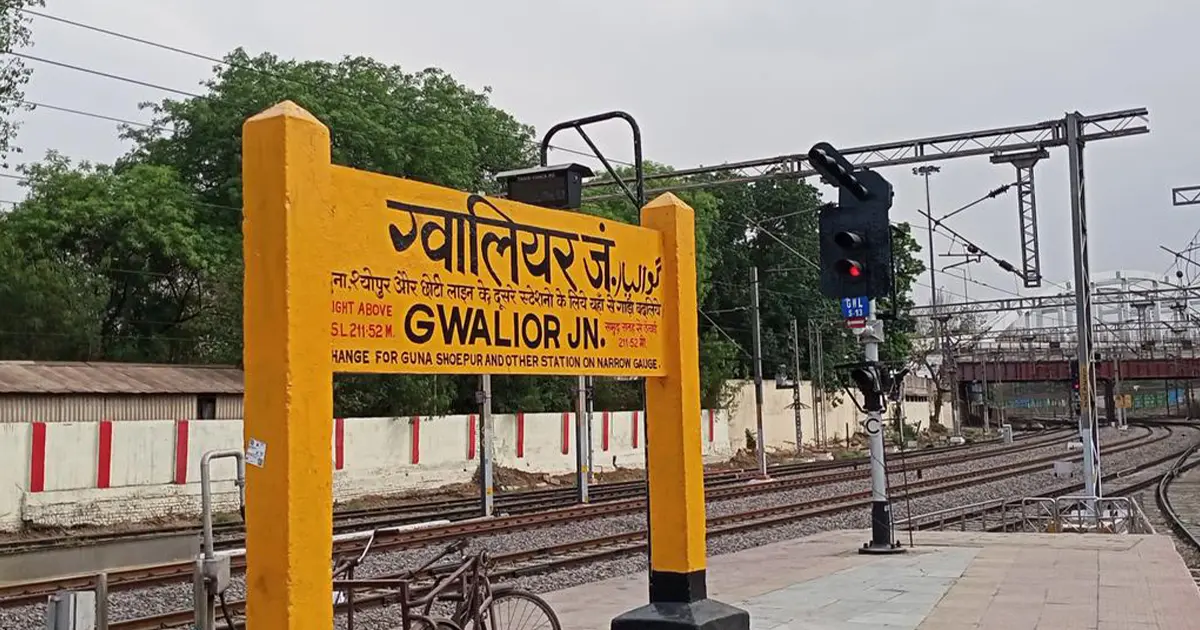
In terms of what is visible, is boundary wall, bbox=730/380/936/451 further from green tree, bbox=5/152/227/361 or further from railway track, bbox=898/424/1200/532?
green tree, bbox=5/152/227/361

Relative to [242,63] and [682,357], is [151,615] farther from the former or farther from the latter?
[242,63]

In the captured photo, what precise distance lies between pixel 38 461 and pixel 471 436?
38.7 ft

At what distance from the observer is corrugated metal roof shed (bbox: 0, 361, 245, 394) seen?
69.7ft

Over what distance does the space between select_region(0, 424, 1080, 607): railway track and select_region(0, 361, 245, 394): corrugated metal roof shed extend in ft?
23.5

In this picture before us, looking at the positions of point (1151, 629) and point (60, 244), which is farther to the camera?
point (60, 244)

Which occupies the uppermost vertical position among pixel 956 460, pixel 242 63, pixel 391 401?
pixel 242 63

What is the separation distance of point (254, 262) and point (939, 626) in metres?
6.63

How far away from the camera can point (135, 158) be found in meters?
34.9

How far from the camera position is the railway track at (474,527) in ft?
35.9

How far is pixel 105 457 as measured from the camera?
20859mm

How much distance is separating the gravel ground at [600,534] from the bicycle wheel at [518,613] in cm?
348

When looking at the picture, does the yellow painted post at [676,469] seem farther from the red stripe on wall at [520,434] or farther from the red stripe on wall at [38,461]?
the red stripe on wall at [520,434]

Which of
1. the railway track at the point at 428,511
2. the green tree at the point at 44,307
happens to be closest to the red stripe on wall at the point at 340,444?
the railway track at the point at 428,511

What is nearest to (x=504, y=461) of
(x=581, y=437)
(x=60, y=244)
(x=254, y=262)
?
(x=581, y=437)
